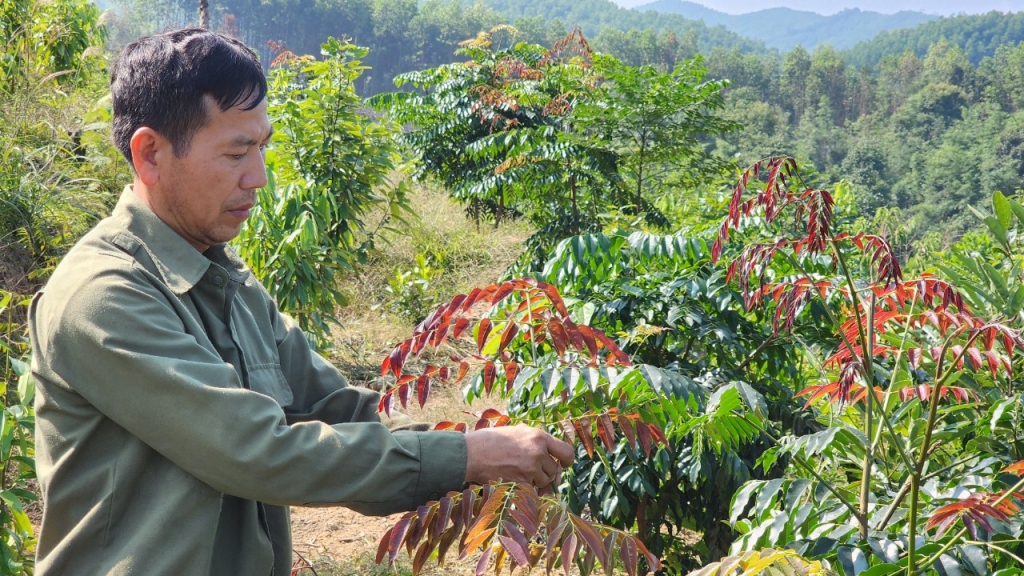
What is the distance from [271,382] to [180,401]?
36 cm

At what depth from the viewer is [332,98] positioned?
476 cm

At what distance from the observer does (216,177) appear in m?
1.28

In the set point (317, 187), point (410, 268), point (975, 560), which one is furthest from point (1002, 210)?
point (410, 268)

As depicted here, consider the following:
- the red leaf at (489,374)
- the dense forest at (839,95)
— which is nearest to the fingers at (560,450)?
the red leaf at (489,374)

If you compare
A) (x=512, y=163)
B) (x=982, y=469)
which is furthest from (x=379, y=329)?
(x=982, y=469)

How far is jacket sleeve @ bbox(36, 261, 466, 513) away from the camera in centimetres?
109

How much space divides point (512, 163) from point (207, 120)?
5.86 metres

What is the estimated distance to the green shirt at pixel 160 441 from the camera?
1.09m

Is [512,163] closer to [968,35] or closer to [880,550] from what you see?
[880,550]

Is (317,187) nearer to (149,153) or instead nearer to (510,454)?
(149,153)

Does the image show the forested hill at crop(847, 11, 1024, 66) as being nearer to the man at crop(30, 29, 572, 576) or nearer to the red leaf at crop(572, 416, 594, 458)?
the red leaf at crop(572, 416, 594, 458)

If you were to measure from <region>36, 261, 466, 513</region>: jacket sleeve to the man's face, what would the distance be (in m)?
0.17

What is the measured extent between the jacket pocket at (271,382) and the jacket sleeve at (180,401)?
0.72 feet

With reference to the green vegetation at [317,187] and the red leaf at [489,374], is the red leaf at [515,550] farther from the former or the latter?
the green vegetation at [317,187]
